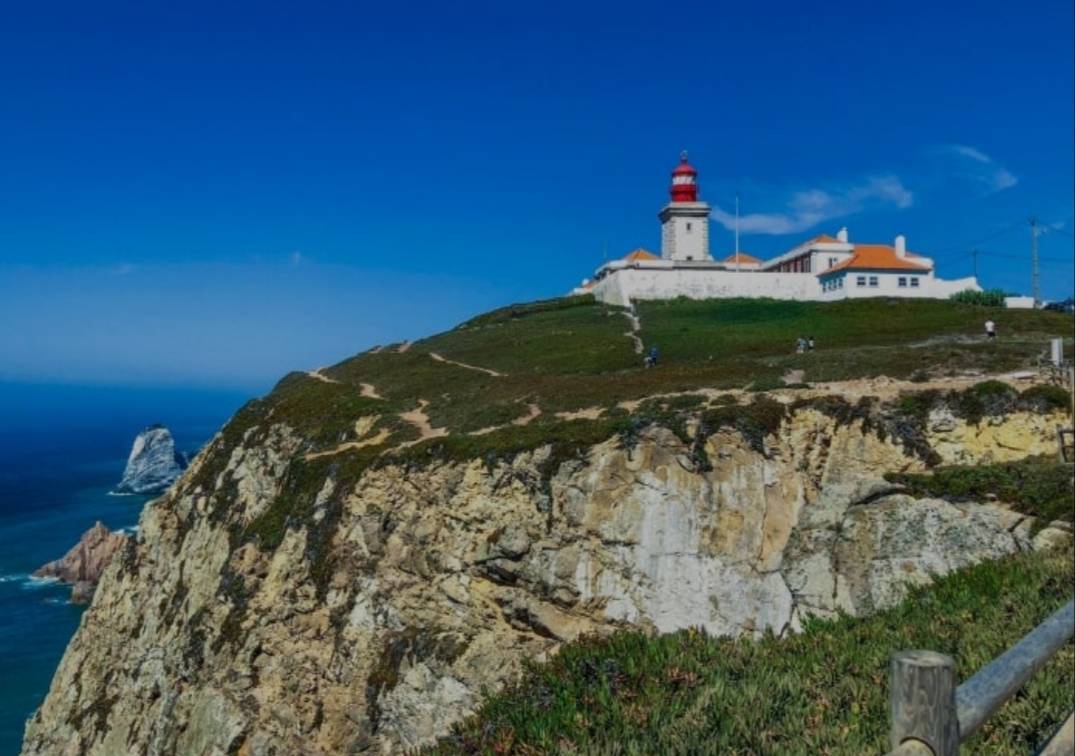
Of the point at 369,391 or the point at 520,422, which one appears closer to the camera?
the point at 520,422

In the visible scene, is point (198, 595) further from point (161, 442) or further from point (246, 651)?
point (161, 442)

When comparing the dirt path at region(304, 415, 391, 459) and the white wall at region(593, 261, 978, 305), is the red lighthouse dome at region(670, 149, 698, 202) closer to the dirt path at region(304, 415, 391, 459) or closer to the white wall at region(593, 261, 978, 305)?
the white wall at region(593, 261, 978, 305)

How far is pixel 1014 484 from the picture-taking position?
20906mm

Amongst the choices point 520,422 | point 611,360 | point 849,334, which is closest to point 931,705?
point 520,422

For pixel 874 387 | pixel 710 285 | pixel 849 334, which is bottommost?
pixel 874 387

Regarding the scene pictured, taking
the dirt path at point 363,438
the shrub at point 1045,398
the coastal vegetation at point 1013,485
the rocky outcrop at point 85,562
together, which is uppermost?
the shrub at point 1045,398

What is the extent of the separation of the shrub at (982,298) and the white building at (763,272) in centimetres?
158

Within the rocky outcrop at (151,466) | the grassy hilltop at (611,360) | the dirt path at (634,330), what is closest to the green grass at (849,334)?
the grassy hilltop at (611,360)

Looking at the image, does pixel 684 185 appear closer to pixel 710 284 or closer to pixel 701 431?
pixel 710 284

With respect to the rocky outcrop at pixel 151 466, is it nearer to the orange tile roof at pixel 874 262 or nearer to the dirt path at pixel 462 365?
the dirt path at pixel 462 365

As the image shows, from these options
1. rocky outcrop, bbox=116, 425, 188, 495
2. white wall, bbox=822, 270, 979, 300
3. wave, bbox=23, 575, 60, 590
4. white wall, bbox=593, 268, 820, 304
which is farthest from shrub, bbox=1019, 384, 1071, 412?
rocky outcrop, bbox=116, 425, 188, 495

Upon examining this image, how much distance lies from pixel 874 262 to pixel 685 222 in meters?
17.4

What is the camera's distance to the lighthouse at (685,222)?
235 ft

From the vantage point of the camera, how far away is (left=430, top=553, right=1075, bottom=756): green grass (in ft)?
19.5
